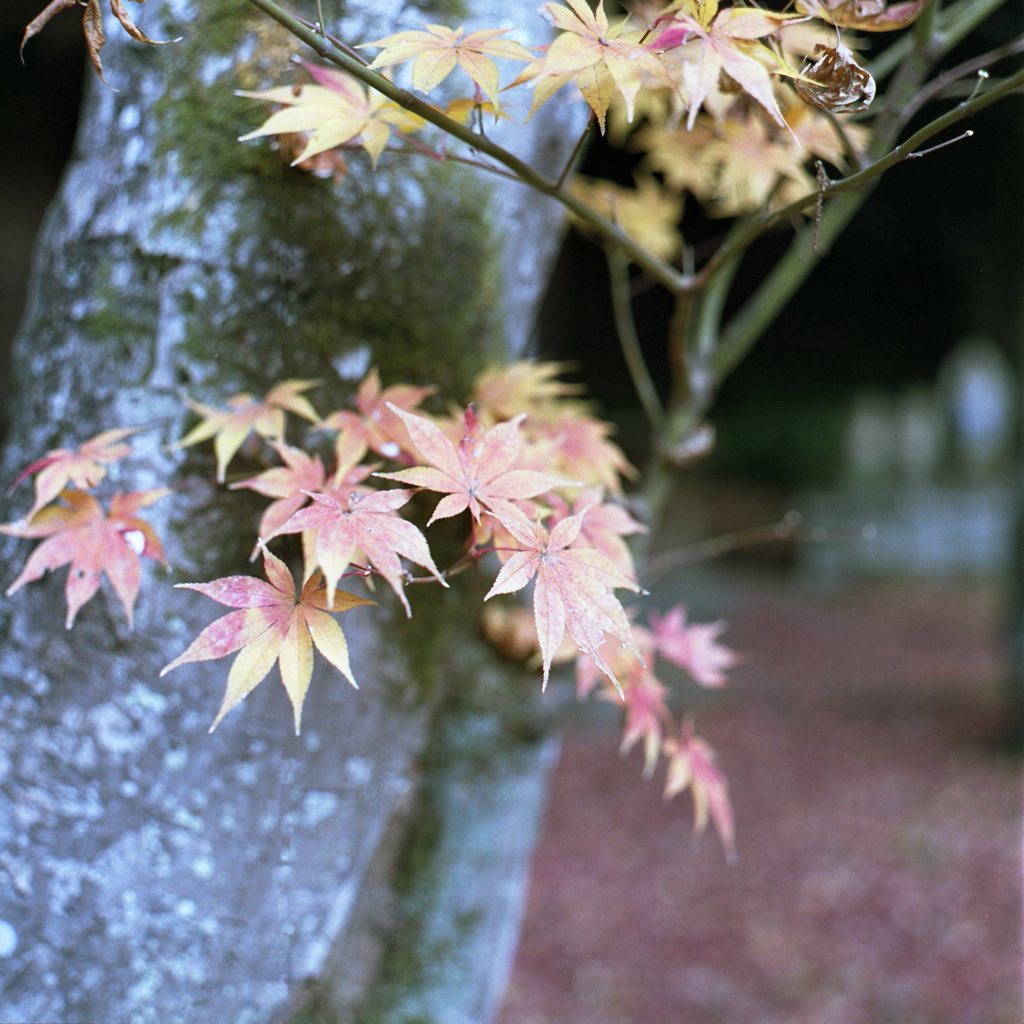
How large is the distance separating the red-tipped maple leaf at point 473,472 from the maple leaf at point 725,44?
0.28 metres

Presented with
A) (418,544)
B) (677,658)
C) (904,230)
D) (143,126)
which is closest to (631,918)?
(677,658)

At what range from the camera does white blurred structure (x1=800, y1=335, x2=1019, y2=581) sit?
6770 millimetres

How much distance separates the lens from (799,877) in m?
2.45

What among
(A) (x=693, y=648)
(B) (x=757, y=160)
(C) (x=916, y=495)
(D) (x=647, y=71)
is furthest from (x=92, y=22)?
(C) (x=916, y=495)

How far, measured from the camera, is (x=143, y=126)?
876mm

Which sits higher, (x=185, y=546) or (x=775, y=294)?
(x=185, y=546)

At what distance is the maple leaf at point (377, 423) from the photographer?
2.60 feet

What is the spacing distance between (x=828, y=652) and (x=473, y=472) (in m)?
4.55

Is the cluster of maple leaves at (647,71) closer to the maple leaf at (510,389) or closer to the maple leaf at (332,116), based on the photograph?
the maple leaf at (332,116)

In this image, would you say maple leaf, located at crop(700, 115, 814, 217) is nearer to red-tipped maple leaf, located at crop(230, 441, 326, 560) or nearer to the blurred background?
the blurred background

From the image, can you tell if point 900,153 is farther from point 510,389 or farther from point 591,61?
point 510,389

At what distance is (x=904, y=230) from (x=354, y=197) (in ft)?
19.3

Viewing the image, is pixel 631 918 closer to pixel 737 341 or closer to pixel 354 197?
pixel 737 341

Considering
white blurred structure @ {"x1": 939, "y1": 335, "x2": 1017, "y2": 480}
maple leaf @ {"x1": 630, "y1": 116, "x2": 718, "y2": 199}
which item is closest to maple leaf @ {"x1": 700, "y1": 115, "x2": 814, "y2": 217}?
maple leaf @ {"x1": 630, "y1": 116, "x2": 718, "y2": 199}
